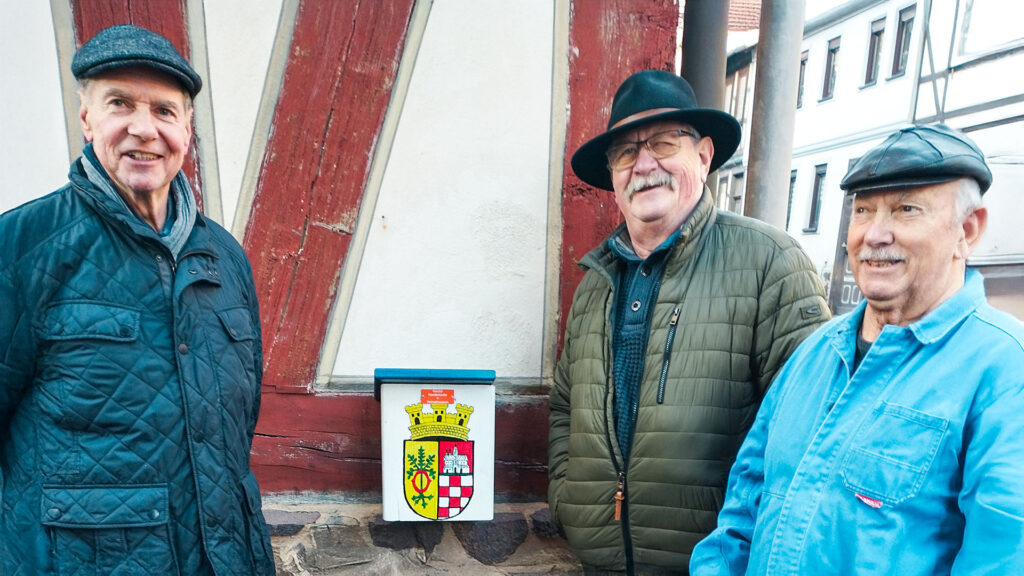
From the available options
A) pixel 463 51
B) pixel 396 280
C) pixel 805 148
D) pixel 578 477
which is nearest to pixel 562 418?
pixel 578 477

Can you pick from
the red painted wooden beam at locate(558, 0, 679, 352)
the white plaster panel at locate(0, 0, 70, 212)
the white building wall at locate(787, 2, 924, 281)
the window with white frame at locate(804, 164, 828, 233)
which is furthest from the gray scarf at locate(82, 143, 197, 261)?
the window with white frame at locate(804, 164, 828, 233)

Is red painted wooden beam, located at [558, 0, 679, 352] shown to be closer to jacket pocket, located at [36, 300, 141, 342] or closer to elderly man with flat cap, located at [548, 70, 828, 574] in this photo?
elderly man with flat cap, located at [548, 70, 828, 574]

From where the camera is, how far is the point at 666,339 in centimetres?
179

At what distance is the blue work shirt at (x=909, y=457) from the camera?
3.19ft

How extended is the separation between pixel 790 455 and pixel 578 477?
2.37ft

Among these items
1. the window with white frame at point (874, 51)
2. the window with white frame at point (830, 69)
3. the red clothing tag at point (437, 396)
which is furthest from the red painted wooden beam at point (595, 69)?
the window with white frame at point (830, 69)

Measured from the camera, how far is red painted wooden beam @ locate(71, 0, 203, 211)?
2232 mm

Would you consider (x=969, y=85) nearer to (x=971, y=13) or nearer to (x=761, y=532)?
(x=971, y=13)

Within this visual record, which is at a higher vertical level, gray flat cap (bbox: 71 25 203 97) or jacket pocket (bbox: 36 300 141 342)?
gray flat cap (bbox: 71 25 203 97)

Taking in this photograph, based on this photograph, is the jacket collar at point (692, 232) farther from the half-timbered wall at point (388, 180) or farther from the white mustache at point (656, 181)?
the half-timbered wall at point (388, 180)

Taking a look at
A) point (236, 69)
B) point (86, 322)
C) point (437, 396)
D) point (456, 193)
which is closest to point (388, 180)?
point (456, 193)

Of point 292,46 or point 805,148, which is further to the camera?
point 805,148

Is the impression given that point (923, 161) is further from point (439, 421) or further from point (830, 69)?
point (830, 69)

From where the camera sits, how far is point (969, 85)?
10.8 meters
